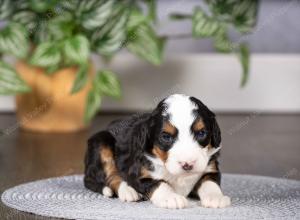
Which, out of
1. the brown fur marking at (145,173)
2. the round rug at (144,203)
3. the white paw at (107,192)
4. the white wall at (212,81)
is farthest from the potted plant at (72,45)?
the brown fur marking at (145,173)

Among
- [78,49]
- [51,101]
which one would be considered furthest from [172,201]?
[51,101]

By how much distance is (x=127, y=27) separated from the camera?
8.82ft

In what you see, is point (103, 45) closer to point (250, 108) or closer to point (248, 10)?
point (248, 10)

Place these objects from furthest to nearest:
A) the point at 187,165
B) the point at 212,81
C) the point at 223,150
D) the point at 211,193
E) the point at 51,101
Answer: the point at 212,81 → the point at 51,101 → the point at 223,150 → the point at 211,193 → the point at 187,165

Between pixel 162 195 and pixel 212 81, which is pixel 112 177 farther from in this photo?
pixel 212 81

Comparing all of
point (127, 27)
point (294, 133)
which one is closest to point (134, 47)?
point (127, 27)

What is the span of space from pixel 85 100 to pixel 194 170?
156cm

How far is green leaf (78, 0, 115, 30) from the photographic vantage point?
252cm

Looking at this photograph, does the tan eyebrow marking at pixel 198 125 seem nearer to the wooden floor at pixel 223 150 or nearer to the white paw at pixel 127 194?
the white paw at pixel 127 194

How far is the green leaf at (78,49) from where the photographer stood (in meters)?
2.42

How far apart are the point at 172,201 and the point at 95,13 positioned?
129 cm

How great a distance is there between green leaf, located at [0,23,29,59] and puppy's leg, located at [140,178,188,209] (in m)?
1.11

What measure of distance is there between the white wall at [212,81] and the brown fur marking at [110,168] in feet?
5.93

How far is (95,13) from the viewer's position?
254 cm
